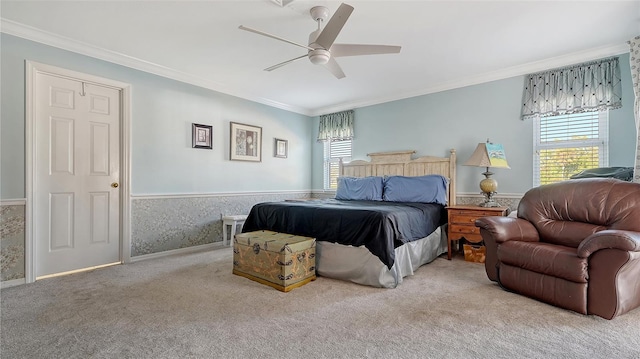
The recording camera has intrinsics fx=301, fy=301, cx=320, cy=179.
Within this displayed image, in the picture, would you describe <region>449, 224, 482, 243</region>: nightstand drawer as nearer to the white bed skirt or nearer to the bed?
the bed

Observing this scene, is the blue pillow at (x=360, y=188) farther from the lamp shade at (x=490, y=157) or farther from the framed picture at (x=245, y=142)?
the framed picture at (x=245, y=142)

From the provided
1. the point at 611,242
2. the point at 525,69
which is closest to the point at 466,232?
the point at 611,242

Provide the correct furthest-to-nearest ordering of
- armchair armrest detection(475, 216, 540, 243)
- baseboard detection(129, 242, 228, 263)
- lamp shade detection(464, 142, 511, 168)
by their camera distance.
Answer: baseboard detection(129, 242, 228, 263) → lamp shade detection(464, 142, 511, 168) → armchair armrest detection(475, 216, 540, 243)

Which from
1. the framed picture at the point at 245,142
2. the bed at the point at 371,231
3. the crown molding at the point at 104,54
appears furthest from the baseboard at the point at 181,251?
the crown molding at the point at 104,54

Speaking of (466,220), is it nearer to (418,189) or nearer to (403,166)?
(418,189)

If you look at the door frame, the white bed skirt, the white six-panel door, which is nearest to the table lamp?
the white bed skirt

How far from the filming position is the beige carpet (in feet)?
5.79

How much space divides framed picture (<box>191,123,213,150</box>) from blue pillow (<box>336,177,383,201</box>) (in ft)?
7.18

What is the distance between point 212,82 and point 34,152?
227cm

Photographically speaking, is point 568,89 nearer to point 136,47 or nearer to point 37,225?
point 136,47

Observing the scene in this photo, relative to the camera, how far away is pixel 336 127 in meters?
5.78

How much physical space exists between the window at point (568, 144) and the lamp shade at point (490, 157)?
445 mm

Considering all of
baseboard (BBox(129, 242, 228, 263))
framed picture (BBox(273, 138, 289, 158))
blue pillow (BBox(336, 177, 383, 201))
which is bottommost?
baseboard (BBox(129, 242, 228, 263))

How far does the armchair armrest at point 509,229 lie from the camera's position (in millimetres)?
2699
